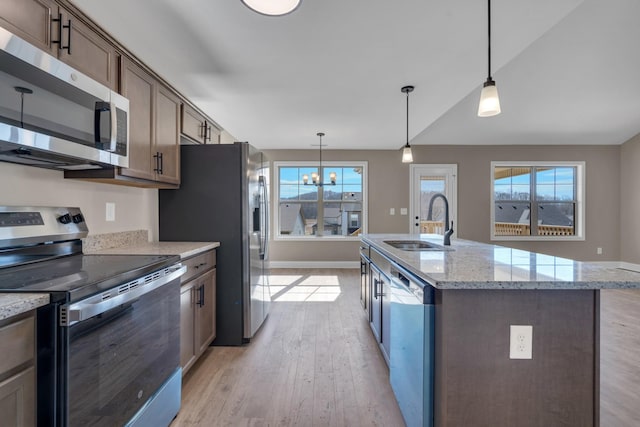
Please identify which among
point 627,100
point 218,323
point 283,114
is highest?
point 627,100

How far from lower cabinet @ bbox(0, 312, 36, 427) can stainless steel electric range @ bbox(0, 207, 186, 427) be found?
0.02m

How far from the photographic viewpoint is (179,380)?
1.74m

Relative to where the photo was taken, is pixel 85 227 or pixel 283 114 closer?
pixel 85 227

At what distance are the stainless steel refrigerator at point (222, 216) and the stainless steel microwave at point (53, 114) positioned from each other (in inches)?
31.7

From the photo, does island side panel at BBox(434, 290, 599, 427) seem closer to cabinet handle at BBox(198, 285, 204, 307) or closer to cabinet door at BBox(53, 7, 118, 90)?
cabinet handle at BBox(198, 285, 204, 307)

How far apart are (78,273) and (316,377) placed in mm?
1562

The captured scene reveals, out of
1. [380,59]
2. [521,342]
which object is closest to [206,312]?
[521,342]

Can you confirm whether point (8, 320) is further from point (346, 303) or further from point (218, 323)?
point (346, 303)

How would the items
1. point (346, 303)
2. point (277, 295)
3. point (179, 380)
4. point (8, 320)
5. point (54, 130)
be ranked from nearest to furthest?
1. point (8, 320)
2. point (54, 130)
3. point (179, 380)
4. point (346, 303)
5. point (277, 295)

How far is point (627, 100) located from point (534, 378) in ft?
17.1

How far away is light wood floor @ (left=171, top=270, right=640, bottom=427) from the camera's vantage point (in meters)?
1.70

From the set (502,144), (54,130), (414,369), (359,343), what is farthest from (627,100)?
(54,130)

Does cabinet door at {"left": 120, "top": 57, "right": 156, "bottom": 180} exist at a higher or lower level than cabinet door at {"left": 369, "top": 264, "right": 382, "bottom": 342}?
higher

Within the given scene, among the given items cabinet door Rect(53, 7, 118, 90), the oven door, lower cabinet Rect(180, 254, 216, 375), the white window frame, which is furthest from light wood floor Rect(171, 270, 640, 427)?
the white window frame
